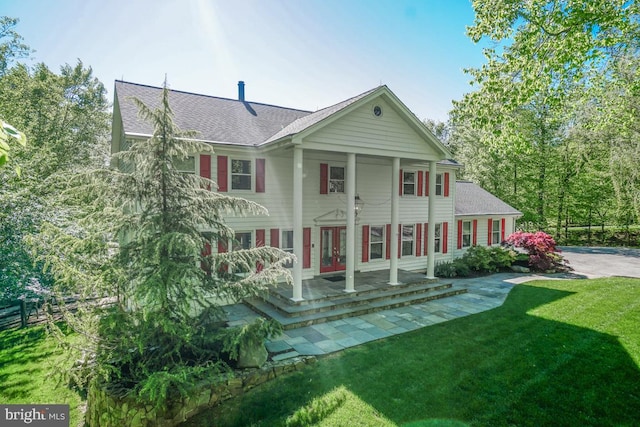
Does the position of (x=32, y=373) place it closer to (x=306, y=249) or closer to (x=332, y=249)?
(x=306, y=249)

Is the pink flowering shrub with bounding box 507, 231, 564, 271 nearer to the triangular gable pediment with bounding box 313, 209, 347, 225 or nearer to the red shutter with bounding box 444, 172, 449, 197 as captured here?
the red shutter with bounding box 444, 172, 449, 197

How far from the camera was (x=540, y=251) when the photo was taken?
50.4 ft

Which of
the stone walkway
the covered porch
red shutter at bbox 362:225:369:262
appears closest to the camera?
the stone walkway

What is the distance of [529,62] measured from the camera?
824 cm

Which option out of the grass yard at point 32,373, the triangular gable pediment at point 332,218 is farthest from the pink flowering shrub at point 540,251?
the grass yard at point 32,373

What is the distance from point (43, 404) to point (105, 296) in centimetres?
215

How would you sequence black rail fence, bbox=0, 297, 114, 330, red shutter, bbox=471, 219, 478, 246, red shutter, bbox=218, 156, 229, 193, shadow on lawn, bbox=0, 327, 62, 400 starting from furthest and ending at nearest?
red shutter, bbox=471, 219, 478, 246 → red shutter, bbox=218, 156, 229, 193 → black rail fence, bbox=0, 297, 114, 330 → shadow on lawn, bbox=0, 327, 62, 400

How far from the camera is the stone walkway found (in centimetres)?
704

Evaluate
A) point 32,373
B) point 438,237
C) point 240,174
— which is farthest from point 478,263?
point 32,373

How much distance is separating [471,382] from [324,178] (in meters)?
8.31

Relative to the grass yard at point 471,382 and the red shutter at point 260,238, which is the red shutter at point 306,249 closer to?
the red shutter at point 260,238

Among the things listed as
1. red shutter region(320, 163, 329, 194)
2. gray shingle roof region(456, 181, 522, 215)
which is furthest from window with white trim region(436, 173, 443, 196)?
red shutter region(320, 163, 329, 194)

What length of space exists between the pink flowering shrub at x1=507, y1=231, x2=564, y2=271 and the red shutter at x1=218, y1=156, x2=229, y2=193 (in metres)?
14.6

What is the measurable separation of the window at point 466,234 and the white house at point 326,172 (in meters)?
1.77
